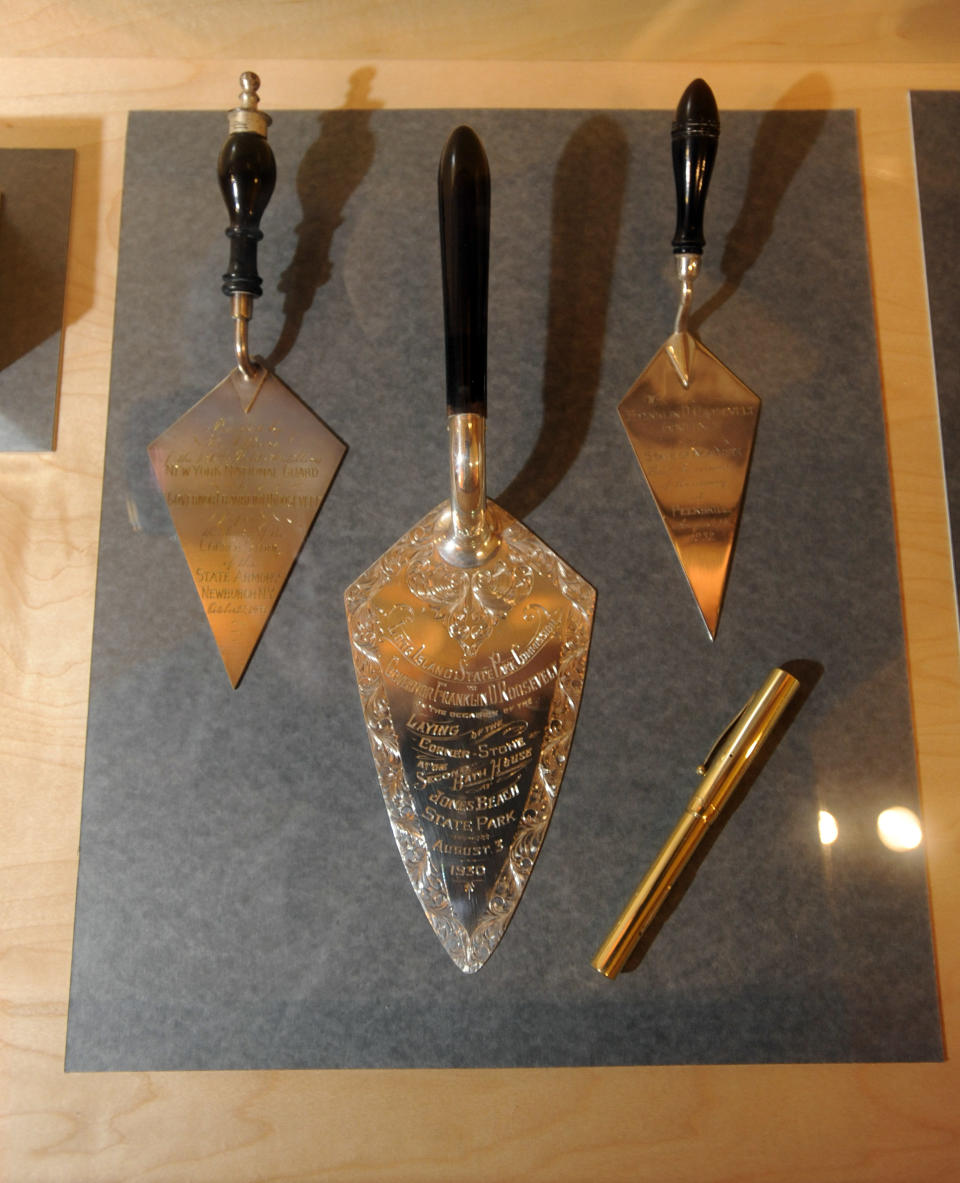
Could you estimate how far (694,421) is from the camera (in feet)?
1.82

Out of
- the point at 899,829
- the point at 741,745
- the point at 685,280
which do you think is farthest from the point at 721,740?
the point at 685,280

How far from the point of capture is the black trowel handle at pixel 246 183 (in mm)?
521

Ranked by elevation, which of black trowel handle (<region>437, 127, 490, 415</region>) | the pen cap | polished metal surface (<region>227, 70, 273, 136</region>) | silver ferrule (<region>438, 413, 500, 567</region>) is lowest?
the pen cap

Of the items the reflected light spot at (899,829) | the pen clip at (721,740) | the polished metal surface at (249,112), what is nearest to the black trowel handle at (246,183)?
the polished metal surface at (249,112)

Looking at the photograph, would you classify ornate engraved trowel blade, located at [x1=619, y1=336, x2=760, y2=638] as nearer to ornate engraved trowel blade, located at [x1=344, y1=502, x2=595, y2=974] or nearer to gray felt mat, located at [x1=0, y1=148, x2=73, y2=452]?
ornate engraved trowel blade, located at [x1=344, y1=502, x2=595, y2=974]

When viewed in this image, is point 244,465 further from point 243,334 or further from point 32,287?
point 32,287

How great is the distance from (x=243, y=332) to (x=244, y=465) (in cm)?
8

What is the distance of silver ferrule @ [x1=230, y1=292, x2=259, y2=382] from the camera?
54 cm

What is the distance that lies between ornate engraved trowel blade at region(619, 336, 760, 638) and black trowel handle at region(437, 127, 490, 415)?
0.41 feet

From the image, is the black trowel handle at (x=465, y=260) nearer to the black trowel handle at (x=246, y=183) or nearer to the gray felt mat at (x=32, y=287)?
the black trowel handle at (x=246, y=183)

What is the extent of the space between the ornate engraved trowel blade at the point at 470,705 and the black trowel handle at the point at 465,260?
3.8 inches

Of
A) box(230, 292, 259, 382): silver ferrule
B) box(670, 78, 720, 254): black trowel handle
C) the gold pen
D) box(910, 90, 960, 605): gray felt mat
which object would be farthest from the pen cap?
box(230, 292, 259, 382): silver ferrule

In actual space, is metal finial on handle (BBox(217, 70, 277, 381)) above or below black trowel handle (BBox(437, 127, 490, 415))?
above

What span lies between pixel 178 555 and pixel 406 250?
25 centimetres
